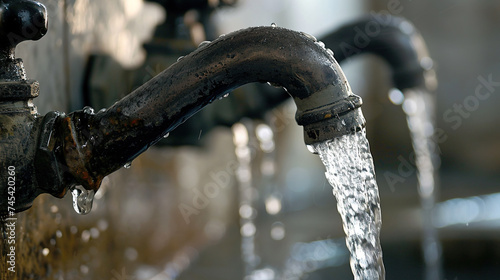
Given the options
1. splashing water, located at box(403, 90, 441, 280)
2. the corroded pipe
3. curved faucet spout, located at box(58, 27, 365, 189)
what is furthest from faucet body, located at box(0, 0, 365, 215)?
splashing water, located at box(403, 90, 441, 280)

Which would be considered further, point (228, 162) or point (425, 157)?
point (228, 162)

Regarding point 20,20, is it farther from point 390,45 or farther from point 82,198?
point 390,45

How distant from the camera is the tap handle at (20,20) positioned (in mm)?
514

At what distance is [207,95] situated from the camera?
0.52 metres

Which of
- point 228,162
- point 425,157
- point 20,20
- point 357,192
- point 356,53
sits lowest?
point 357,192

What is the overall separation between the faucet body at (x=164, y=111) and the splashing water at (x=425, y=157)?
0.68 m

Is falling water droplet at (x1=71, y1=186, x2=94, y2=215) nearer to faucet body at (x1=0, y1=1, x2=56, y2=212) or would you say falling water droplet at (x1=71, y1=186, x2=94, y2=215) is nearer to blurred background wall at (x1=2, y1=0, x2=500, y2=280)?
faucet body at (x1=0, y1=1, x2=56, y2=212)

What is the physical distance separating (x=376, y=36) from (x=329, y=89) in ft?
1.76

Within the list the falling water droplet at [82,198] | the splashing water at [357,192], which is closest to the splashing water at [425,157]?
the splashing water at [357,192]

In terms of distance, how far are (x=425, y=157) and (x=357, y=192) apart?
4.02 feet

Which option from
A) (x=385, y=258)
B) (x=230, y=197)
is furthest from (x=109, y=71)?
(x=230, y=197)

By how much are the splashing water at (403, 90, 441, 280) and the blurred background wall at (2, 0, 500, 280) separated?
4 centimetres

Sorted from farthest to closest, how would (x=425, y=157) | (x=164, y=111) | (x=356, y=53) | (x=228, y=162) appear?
1. (x=228, y=162)
2. (x=425, y=157)
3. (x=356, y=53)
4. (x=164, y=111)

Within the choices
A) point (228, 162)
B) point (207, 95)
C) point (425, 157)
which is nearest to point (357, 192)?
point (207, 95)
